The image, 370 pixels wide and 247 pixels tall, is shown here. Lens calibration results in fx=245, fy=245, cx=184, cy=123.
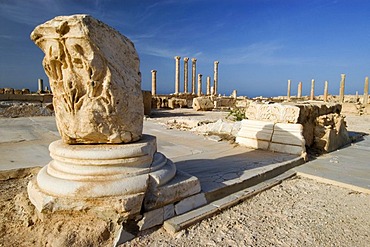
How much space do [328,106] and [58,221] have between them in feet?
20.0

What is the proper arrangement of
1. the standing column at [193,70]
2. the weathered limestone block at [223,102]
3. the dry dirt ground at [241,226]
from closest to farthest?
the dry dirt ground at [241,226] < the weathered limestone block at [223,102] < the standing column at [193,70]

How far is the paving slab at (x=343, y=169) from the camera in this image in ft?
10.9

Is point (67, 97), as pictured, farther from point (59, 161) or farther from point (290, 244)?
point (290, 244)

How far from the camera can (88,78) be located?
85.7 inches

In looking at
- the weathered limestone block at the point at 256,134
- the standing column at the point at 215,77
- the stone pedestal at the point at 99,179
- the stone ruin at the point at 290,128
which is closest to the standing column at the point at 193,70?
the standing column at the point at 215,77

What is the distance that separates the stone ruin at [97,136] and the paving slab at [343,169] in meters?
2.18

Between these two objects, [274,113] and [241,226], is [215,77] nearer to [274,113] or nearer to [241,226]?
[274,113]

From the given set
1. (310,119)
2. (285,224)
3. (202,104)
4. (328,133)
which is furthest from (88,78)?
(202,104)

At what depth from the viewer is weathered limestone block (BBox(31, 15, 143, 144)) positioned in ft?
6.81

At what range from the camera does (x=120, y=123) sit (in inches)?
91.4

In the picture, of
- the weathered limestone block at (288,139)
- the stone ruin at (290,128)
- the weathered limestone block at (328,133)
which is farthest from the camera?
the weathered limestone block at (328,133)

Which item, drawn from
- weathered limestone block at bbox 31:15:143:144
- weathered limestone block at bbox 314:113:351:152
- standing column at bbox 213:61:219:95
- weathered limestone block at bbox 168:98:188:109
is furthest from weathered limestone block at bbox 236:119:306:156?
standing column at bbox 213:61:219:95

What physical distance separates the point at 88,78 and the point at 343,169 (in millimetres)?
3976

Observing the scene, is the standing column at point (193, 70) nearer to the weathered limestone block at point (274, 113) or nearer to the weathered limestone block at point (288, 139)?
the weathered limestone block at point (274, 113)
